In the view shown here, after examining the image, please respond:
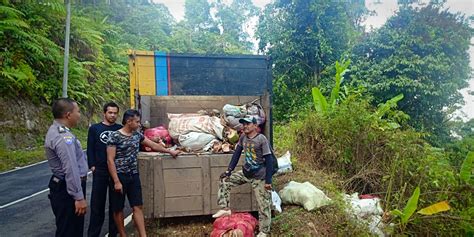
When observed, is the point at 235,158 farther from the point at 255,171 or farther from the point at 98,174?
the point at 98,174

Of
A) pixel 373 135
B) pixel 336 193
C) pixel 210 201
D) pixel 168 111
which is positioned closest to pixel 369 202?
pixel 336 193

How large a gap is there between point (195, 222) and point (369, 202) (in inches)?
97.1

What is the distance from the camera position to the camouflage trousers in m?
3.87

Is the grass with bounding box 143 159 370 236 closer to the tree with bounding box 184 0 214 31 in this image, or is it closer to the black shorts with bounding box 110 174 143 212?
the black shorts with bounding box 110 174 143 212

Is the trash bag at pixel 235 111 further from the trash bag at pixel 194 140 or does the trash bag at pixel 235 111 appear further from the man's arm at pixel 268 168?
the man's arm at pixel 268 168

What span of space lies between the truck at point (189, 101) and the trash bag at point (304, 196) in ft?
2.06

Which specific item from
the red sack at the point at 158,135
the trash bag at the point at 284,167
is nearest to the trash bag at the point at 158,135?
the red sack at the point at 158,135

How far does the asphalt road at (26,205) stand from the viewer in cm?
445

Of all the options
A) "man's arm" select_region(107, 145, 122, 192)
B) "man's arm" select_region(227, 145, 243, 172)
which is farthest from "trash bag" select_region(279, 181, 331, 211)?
"man's arm" select_region(107, 145, 122, 192)

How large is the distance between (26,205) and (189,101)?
10.7ft

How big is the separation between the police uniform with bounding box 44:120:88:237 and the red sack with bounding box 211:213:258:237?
1475mm

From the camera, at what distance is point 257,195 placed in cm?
390

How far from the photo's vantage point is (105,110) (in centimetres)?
400

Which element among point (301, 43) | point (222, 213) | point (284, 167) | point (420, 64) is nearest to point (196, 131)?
point (222, 213)
